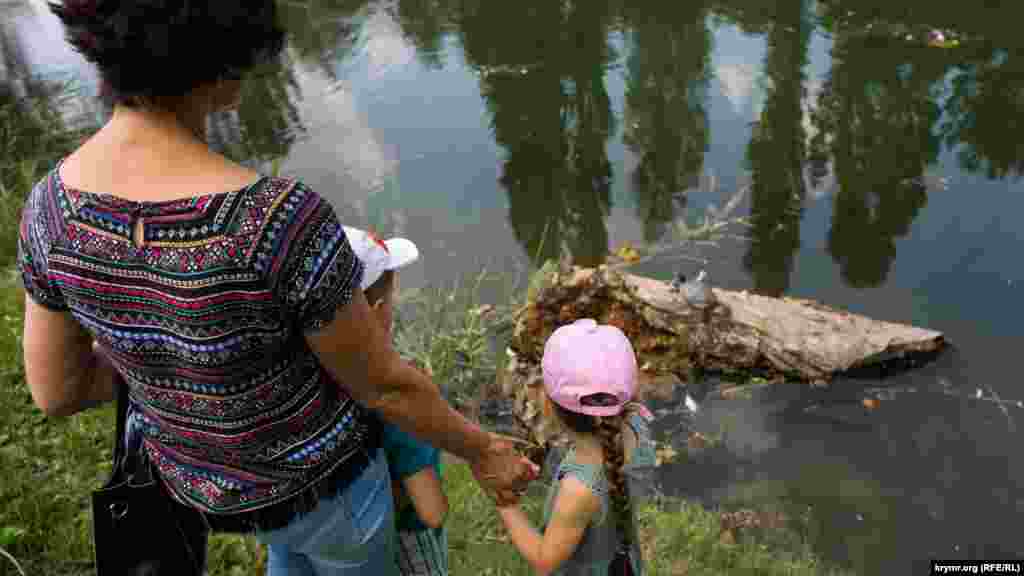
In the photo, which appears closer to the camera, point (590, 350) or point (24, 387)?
point (590, 350)

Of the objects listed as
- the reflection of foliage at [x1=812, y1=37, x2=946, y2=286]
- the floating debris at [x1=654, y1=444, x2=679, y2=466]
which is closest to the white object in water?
the floating debris at [x1=654, y1=444, x2=679, y2=466]

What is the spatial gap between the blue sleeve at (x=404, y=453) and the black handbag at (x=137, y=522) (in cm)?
34

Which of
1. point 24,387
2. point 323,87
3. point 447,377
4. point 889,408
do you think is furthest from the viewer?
point 323,87

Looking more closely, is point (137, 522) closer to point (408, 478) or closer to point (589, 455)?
point (408, 478)

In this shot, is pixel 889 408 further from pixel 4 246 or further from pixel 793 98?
pixel 4 246

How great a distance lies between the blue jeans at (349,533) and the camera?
4.45 feet

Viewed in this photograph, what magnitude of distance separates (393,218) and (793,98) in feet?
13.6

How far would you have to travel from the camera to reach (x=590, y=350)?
1.50 metres

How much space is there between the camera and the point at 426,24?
1016cm

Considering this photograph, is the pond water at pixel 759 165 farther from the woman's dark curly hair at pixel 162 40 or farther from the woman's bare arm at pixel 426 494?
the woman's dark curly hair at pixel 162 40

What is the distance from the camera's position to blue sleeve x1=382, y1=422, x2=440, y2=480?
1446 mm

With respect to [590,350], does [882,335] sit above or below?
below

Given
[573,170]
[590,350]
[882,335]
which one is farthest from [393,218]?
[590,350]

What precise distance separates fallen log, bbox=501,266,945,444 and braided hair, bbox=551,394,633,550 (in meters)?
2.94
